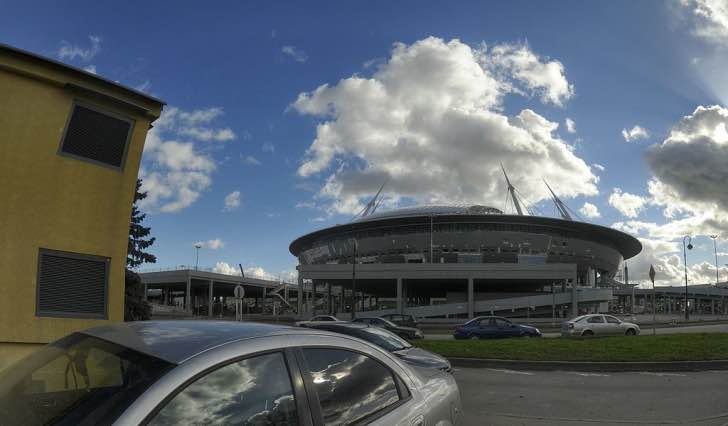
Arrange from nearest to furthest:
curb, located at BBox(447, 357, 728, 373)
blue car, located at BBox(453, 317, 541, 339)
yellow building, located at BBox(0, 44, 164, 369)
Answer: yellow building, located at BBox(0, 44, 164, 369), curb, located at BBox(447, 357, 728, 373), blue car, located at BBox(453, 317, 541, 339)

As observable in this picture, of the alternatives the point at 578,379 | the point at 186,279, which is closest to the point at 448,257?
the point at 186,279

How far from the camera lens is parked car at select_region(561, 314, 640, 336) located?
85.0 ft

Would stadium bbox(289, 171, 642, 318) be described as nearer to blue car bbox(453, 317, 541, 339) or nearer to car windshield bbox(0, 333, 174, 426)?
blue car bbox(453, 317, 541, 339)

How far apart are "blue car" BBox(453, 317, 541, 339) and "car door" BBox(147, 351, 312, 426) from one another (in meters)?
24.8

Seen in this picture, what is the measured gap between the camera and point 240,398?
259 centimetres

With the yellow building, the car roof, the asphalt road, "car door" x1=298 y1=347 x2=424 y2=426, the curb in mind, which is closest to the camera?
the car roof

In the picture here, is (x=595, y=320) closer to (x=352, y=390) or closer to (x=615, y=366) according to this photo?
(x=615, y=366)

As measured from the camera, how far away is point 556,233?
82250 millimetres

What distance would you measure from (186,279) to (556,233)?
5323cm

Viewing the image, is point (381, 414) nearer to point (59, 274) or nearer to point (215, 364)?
point (215, 364)

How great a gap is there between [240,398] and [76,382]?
74cm

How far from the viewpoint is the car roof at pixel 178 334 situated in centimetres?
259

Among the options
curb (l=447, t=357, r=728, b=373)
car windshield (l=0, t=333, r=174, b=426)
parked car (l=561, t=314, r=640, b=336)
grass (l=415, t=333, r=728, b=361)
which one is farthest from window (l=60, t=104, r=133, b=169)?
parked car (l=561, t=314, r=640, b=336)

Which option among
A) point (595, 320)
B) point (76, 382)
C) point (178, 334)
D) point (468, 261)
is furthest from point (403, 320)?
point (468, 261)
